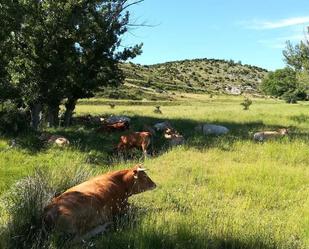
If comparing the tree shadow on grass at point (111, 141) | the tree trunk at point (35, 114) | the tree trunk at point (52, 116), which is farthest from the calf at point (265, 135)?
the tree trunk at point (52, 116)

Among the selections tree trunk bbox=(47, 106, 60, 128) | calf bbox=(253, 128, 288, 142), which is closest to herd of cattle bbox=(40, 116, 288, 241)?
calf bbox=(253, 128, 288, 142)

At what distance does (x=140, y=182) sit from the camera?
990 centimetres

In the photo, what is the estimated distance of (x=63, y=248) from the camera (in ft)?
23.0

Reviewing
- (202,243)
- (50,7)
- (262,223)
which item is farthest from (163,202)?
(50,7)

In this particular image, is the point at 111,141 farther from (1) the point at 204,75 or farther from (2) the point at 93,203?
(1) the point at 204,75

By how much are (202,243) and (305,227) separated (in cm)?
215

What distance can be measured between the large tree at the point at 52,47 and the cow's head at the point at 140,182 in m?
11.1

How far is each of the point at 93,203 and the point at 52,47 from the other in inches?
513

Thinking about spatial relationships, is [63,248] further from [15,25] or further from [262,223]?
[15,25]

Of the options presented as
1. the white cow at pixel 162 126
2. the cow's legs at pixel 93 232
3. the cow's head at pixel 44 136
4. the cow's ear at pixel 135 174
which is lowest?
the cow's legs at pixel 93 232

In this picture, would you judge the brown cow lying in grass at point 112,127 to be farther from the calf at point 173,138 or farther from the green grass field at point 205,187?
the calf at point 173,138

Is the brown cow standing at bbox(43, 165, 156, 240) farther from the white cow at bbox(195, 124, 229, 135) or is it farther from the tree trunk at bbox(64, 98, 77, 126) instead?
the tree trunk at bbox(64, 98, 77, 126)

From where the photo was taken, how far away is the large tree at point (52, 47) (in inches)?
776

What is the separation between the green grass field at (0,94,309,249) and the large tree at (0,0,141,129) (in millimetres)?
2188
